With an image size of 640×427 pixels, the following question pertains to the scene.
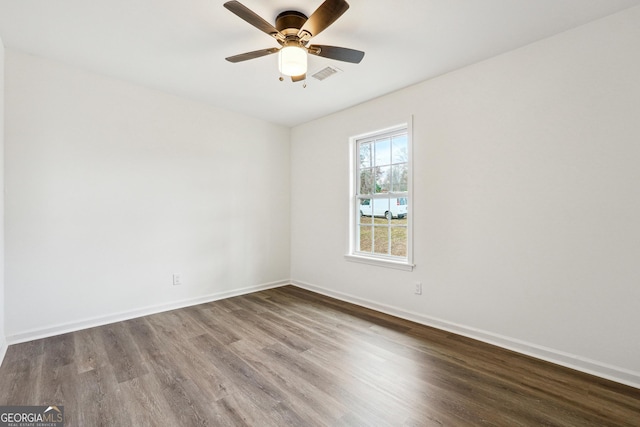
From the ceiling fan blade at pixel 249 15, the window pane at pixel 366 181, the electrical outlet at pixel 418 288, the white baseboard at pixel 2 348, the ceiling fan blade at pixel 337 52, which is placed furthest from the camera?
the window pane at pixel 366 181

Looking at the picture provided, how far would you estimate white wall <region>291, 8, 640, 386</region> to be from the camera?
6.74 ft

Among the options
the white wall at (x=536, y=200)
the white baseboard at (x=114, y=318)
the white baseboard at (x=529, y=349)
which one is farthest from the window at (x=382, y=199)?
the white baseboard at (x=114, y=318)

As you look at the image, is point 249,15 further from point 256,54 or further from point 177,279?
point 177,279

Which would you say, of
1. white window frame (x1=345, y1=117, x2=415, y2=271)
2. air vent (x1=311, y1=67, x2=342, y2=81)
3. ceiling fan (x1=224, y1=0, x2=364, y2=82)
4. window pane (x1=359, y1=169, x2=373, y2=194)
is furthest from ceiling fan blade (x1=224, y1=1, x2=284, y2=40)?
window pane (x1=359, y1=169, x2=373, y2=194)

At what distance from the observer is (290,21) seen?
81.6 inches

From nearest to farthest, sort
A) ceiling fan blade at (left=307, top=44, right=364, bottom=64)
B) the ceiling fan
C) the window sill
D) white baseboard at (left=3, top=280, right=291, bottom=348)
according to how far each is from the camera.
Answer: the ceiling fan → ceiling fan blade at (left=307, top=44, right=364, bottom=64) → white baseboard at (left=3, top=280, right=291, bottom=348) → the window sill

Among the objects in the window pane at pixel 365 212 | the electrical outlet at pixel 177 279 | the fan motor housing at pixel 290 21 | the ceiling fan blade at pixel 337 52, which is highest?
the fan motor housing at pixel 290 21

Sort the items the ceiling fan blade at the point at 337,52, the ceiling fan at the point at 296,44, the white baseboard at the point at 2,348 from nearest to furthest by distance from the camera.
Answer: the ceiling fan at the point at 296,44, the ceiling fan blade at the point at 337,52, the white baseboard at the point at 2,348

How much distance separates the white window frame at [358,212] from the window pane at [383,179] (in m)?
0.11

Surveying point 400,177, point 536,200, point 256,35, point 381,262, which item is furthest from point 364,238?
point 256,35

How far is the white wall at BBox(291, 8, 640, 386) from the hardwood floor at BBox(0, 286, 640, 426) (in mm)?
316

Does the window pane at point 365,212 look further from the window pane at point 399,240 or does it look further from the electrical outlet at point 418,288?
the electrical outlet at point 418,288

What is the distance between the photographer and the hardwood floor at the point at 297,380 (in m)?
1.70

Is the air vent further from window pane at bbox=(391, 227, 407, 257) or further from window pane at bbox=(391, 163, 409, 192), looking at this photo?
window pane at bbox=(391, 227, 407, 257)
